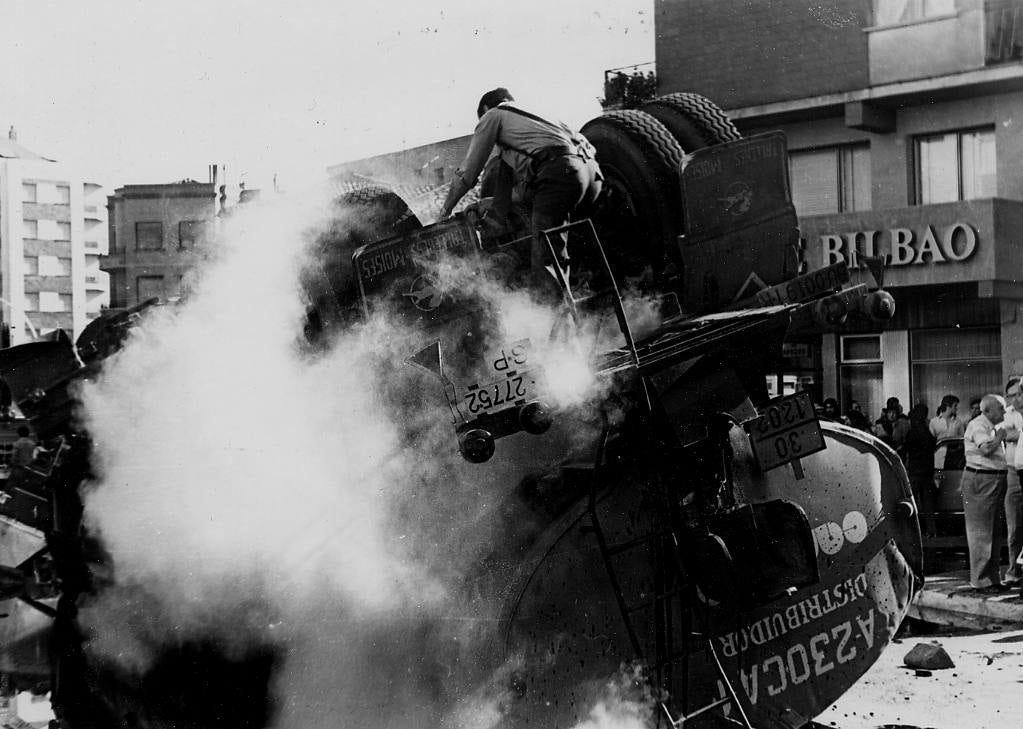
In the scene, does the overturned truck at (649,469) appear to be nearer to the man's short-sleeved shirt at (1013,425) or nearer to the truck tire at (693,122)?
the truck tire at (693,122)

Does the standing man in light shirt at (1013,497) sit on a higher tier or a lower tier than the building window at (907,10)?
lower

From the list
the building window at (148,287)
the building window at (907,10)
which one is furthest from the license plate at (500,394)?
the building window at (907,10)

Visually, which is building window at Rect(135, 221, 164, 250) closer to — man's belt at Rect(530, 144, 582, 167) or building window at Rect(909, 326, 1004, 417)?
man's belt at Rect(530, 144, 582, 167)

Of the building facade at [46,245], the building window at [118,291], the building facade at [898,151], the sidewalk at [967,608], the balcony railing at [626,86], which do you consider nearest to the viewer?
the building window at [118,291]

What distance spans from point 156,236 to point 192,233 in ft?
1.02

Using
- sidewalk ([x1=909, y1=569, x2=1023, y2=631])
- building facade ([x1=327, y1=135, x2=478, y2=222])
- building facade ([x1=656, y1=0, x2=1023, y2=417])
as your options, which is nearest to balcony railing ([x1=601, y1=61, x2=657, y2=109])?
building facade ([x1=656, y1=0, x2=1023, y2=417])

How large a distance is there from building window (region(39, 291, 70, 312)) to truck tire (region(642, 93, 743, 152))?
3428 mm

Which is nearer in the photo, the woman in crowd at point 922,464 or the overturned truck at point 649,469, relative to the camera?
the overturned truck at point 649,469

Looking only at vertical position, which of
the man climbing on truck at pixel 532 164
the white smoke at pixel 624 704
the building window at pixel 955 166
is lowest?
the white smoke at pixel 624 704

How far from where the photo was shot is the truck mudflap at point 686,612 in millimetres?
4555

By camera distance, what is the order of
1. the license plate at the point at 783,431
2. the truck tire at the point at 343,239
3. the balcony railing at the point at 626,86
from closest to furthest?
the license plate at the point at 783,431 < the truck tire at the point at 343,239 < the balcony railing at the point at 626,86

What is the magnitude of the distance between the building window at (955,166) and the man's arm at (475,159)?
1608 centimetres

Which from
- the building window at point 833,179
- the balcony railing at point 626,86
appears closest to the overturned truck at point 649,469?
the balcony railing at point 626,86

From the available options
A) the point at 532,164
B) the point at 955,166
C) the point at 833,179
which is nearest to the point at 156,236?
the point at 532,164
